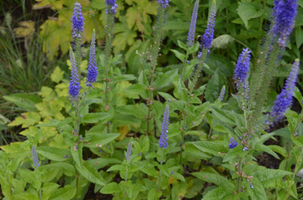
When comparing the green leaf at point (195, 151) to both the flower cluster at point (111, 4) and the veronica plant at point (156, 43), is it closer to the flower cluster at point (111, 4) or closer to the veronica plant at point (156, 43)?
the veronica plant at point (156, 43)

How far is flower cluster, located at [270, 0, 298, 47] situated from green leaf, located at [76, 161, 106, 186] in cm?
204

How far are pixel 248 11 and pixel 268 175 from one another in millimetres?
2034

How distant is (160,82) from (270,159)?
7.59 ft

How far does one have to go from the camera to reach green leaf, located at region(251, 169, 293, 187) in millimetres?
2604

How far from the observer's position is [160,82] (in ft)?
10.8

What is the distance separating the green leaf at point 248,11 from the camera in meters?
3.54

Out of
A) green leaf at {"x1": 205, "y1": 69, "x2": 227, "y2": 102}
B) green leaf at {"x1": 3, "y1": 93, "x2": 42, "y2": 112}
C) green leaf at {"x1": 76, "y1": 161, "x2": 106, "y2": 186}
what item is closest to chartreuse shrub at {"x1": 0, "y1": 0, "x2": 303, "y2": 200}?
green leaf at {"x1": 76, "y1": 161, "x2": 106, "y2": 186}

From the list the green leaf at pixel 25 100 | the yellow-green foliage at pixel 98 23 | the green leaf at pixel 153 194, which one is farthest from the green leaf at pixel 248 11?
the green leaf at pixel 25 100

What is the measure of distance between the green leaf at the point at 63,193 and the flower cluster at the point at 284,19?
2.47m

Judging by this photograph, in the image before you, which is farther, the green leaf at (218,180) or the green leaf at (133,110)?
the green leaf at (133,110)

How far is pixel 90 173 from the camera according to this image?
2910 mm

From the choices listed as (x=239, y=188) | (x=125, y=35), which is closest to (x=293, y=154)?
(x=239, y=188)

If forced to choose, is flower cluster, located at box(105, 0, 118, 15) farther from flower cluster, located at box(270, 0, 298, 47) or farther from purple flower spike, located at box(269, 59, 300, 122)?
purple flower spike, located at box(269, 59, 300, 122)

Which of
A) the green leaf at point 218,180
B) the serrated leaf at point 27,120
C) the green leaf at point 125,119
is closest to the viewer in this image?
the green leaf at point 218,180
